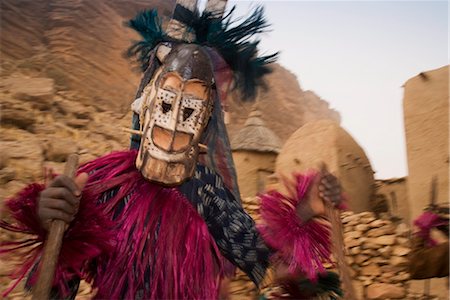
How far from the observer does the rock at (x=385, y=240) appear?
A: 523 centimetres

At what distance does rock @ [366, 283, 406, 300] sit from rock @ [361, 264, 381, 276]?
182mm

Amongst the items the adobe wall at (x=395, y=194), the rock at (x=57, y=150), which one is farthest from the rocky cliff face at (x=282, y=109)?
the rock at (x=57, y=150)

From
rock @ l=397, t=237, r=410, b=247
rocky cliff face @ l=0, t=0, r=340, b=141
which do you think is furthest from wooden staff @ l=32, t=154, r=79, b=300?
rocky cliff face @ l=0, t=0, r=340, b=141

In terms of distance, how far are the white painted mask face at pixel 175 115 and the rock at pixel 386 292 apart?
4.19 meters

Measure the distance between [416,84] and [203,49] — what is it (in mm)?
5047

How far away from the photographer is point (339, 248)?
1506 millimetres

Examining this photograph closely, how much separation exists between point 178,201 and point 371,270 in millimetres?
4366

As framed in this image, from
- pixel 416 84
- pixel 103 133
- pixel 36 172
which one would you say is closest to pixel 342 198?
pixel 416 84

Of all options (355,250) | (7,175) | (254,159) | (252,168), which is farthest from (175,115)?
(254,159)

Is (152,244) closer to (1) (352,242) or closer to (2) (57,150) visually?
(1) (352,242)

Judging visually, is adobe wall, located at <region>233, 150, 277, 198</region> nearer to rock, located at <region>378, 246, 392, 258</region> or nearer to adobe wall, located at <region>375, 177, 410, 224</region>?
adobe wall, located at <region>375, 177, 410, 224</region>

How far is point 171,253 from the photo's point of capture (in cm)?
155

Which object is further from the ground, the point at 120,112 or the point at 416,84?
the point at 120,112

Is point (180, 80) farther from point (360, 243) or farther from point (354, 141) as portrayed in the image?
point (354, 141)
